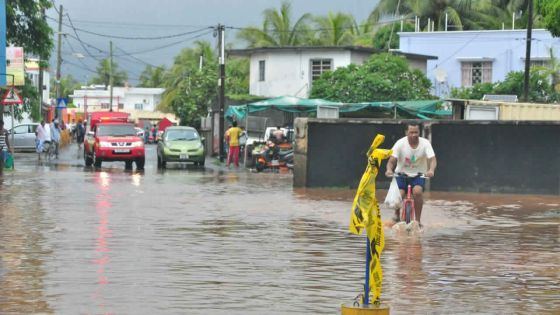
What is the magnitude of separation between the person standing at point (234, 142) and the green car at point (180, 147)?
3.58 feet

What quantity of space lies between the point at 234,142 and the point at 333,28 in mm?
24413

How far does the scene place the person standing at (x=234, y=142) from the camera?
39.4 m

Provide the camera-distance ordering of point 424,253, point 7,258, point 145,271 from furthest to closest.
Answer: point 424,253 → point 7,258 → point 145,271

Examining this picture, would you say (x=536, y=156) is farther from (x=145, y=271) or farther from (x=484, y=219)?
(x=145, y=271)

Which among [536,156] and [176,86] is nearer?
[536,156]

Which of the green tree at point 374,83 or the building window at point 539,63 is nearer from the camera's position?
the green tree at point 374,83

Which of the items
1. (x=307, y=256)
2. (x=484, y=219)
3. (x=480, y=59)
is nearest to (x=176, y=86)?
(x=480, y=59)

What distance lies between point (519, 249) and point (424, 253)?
1508mm

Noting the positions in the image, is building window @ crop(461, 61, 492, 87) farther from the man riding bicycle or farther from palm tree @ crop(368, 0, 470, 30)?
the man riding bicycle

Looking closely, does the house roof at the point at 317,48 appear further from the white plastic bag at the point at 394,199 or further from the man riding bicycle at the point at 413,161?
the white plastic bag at the point at 394,199

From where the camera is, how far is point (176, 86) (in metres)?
88.8

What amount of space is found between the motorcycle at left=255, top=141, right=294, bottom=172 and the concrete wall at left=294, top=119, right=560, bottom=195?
1074 cm

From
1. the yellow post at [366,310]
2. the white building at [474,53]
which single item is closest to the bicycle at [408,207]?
the yellow post at [366,310]

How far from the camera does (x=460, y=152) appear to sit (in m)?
25.3
